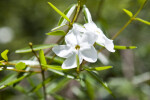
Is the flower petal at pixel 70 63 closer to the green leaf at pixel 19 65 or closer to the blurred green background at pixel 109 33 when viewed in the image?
the green leaf at pixel 19 65

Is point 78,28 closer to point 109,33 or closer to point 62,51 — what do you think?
point 62,51

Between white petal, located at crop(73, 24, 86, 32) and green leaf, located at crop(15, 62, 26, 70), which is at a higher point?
white petal, located at crop(73, 24, 86, 32)

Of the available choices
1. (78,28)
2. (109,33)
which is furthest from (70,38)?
(109,33)

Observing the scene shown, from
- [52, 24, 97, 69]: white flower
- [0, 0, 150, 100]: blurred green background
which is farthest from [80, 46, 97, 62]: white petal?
[0, 0, 150, 100]: blurred green background

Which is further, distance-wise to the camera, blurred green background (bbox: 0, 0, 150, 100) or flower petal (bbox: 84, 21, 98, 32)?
blurred green background (bbox: 0, 0, 150, 100)

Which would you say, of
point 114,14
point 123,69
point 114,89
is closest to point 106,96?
point 114,89

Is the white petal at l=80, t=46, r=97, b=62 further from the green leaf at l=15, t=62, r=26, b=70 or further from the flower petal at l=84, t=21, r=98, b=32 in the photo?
the green leaf at l=15, t=62, r=26, b=70

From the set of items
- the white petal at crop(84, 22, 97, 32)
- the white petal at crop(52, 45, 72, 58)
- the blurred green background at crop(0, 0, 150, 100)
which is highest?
Answer: the white petal at crop(84, 22, 97, 32)
